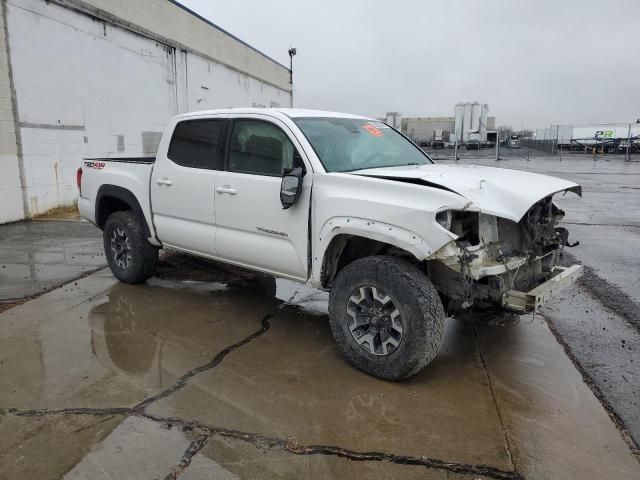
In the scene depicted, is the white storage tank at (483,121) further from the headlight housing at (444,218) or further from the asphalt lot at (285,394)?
the headlight housing at (444,218)

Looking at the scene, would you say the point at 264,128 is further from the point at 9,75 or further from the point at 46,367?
the point at 9,75

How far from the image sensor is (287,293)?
5.72 meters

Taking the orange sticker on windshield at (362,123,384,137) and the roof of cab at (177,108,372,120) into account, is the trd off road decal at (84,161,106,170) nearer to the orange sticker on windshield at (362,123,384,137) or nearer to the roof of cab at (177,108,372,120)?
the roof of cab at (177,108,372,120)

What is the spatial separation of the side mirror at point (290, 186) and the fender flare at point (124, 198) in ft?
7.29

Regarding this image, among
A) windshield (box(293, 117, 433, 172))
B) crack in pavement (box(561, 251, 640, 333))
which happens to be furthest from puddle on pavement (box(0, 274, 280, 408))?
crack in pavement (box(561, 251, 640, 333))

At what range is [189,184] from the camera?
4906 mm

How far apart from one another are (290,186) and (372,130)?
1.46 metres

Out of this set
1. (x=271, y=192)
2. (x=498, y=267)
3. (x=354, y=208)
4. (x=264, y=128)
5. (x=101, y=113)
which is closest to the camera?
(x=498, y=267)

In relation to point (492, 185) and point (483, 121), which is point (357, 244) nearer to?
point (492, 185)

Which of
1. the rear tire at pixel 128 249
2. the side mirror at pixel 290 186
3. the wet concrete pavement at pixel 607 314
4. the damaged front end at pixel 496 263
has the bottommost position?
the wet concrete pavement at pixel 607 314

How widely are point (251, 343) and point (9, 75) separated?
8.55m

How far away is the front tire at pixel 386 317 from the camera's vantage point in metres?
3.39

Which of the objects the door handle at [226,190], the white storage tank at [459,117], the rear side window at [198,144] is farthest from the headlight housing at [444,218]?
the white storage tank at [459,117]

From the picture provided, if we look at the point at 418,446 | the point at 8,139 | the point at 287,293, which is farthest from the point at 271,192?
the point at 8,139
